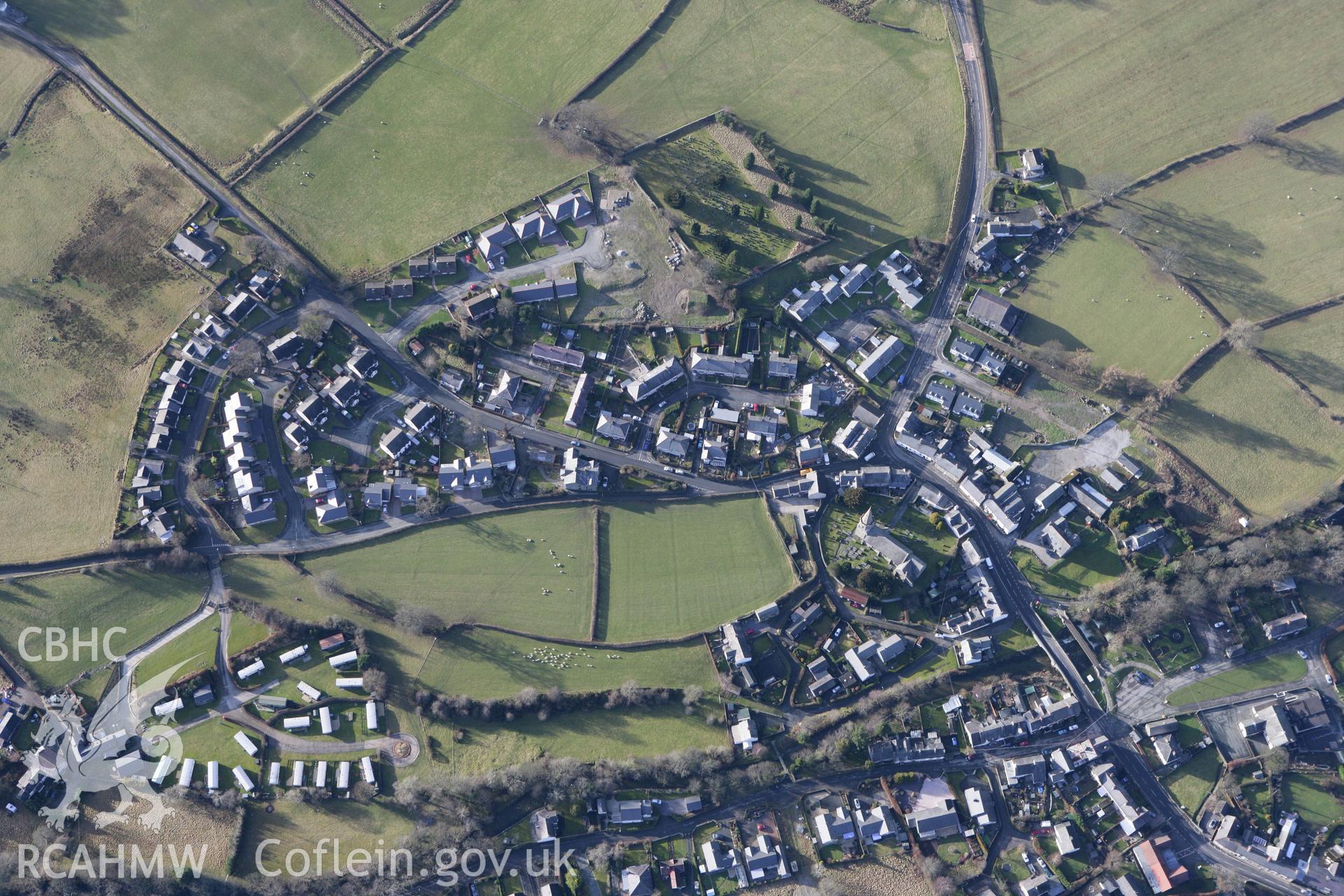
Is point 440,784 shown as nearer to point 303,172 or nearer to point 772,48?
point 303,172

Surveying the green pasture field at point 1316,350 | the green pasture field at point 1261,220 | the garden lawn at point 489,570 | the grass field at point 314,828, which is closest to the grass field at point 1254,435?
the green pasture field at point 1316,350

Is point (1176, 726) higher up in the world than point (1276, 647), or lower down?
lower down

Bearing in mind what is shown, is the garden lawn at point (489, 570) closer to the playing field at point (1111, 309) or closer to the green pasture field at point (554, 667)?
the green pasture field at point (554, 667)

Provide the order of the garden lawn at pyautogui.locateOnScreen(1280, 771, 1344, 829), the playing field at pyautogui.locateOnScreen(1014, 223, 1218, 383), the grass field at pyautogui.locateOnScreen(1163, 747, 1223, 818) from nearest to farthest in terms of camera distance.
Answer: the garden lawn at pyautogui.locateOnScreen(1280, 771, 1344, 829), the grass field at pyautogui.locateOnScreen(1163, 747, 1223, 818), the playing field at pyautogui.locateOnScreen(1014, 223, 1218, 383)

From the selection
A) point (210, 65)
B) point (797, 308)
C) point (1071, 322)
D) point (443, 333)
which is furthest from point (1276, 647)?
point (210, 65)

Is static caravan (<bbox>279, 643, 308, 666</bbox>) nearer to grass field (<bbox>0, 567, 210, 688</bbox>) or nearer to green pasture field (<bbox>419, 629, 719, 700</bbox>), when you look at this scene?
grass field (<bbox>0, 567, 210, 688</bbox>)

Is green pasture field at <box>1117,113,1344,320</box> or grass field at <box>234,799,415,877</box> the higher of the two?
green pasture field at <box>1117,113,1344,320</box>

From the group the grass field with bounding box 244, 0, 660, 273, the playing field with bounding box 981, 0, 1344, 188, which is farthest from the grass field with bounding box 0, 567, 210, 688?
the playing field with bounding box 981, 0, 1344, 188
